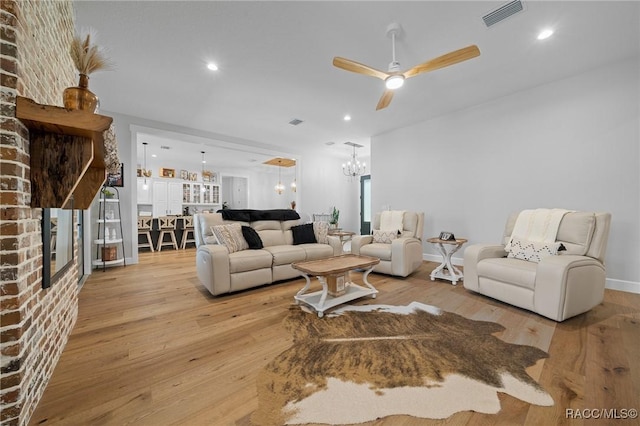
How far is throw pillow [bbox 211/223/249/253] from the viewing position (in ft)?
10.8

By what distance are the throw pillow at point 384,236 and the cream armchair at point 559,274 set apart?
4.08ft

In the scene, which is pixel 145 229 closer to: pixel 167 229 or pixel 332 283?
pixel 167 229

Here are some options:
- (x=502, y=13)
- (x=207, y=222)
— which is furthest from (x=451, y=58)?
(x=207, y=222)

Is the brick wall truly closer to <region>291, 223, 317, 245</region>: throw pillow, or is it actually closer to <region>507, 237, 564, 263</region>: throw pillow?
<region>291, 223, 317, 245</region>: throw pillow

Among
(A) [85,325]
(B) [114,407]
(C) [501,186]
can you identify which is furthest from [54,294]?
(C) [501,186]

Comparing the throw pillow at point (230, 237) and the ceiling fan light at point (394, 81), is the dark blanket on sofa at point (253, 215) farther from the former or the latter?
the ceiling fan light at point (394, 81)

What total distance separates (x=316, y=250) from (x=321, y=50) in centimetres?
263

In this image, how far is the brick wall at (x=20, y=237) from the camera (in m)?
1.09

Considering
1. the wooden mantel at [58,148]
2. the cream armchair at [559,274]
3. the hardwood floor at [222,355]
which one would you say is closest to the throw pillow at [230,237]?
the hardwood floor at [222,355]

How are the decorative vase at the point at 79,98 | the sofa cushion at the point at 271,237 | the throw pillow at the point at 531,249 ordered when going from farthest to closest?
the sofa cushion at the point at 271,237 → the throw pillow at the point at 531,249 → the decorative vase at the point at 79,98

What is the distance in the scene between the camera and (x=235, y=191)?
1013 cm

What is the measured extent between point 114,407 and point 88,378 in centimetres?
41

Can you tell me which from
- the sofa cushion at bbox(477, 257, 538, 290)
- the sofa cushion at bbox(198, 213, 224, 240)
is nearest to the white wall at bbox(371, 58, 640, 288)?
the sofa cushion at bbox(477, 257, 538, 290)

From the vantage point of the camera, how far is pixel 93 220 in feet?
13.9
